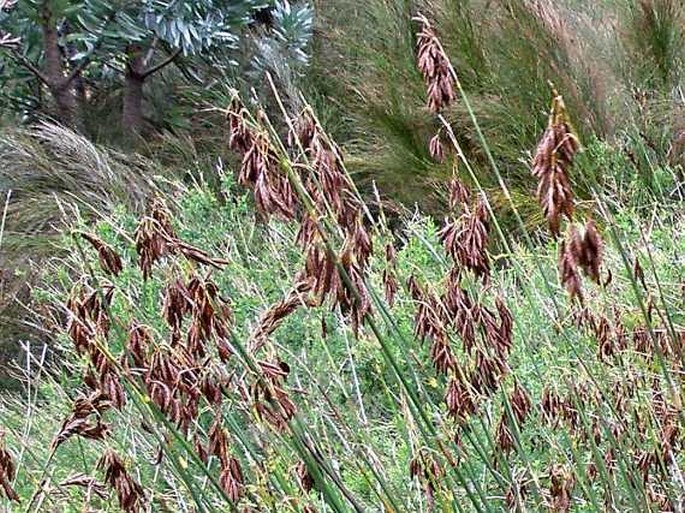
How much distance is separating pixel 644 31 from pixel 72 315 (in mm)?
2793

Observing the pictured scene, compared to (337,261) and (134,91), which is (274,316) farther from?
(134,91)

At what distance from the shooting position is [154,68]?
13.1 feet

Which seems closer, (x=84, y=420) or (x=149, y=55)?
(x=84, y=420)

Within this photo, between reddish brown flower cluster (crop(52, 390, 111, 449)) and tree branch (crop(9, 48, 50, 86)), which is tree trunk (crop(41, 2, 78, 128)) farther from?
reddish brown flower cluster (crop(52, 390, 111, 449))

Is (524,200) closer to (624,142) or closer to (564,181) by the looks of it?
(624,142)

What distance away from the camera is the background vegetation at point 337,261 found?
83 cm

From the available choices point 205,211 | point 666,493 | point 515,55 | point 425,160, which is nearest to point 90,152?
point 205,211

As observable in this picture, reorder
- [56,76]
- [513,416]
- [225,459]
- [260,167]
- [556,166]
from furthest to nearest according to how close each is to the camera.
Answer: [56,76] < [513,416] < [225,459] < [260,167] < [556,166]

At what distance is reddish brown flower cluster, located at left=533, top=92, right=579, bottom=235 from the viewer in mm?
611

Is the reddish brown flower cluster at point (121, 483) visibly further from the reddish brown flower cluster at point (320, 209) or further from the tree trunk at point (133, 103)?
the tree trunk at point (133, 103)

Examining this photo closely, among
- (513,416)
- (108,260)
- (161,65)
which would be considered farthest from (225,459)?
(161,65)

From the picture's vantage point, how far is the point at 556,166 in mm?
625

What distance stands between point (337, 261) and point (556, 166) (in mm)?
189

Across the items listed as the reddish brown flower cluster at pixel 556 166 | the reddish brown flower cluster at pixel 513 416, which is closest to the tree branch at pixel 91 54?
the reddish brown flower cluster at pixel 513 416
